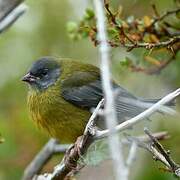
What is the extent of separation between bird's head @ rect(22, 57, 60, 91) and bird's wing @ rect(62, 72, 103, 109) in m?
0.14

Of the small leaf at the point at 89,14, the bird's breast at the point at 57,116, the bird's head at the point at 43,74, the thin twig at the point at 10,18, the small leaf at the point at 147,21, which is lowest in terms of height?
the bird's breast at the point at 57,116

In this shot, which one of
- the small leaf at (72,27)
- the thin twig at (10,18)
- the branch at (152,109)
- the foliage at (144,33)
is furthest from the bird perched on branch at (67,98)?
the branch at (152,109)

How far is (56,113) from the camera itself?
17.0ft

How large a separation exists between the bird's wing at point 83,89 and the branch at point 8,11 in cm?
112

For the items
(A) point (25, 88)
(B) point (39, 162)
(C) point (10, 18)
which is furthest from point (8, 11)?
(A) point (25, 88)

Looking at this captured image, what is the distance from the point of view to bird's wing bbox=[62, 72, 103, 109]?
5.32 metres

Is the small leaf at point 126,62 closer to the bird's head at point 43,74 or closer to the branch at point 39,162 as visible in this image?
the branch at point 39,162

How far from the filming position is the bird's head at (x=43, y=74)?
5547mm

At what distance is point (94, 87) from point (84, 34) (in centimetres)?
106

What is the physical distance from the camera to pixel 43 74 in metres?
5.67

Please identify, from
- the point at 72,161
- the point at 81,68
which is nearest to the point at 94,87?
the point at 81,68

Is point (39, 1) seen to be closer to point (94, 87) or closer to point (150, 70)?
point (94, 87)

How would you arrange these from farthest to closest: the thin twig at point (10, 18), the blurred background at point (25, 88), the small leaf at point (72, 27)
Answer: the blurred background at point (25, 88) → the small leaf at point (72, 27) → the thin twig at point (10, 18)

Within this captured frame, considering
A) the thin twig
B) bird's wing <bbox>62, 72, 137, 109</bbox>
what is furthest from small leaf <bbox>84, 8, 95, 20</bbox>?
bird's wing <bbox>62, 72, 137, 109</bbox>
